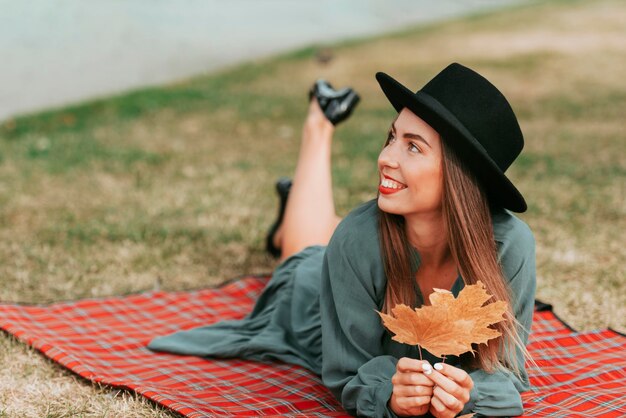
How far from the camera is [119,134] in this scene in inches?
343

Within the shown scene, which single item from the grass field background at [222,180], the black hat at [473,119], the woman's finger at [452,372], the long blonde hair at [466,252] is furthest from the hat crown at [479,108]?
the grass field background at [222,180]

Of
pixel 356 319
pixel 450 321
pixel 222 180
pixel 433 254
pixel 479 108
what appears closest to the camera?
pixel 450 321

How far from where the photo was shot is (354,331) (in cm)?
293

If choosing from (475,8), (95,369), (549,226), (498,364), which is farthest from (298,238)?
(475,8)

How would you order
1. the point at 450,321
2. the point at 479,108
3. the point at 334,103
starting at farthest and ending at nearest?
the point at 334,103, the point at 479,108, the point at 450,321

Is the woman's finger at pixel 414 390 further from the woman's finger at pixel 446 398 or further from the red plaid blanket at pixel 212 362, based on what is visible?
the red plaid blanket at pixel 212 362

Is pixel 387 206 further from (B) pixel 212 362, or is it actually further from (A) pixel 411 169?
(B) pixel 212 362

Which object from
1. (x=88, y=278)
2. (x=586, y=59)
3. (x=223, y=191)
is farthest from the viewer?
(x=586, y=59)

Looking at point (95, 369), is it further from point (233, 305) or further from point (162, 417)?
point (233, 305)

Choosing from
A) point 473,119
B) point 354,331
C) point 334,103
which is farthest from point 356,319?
point 334,103

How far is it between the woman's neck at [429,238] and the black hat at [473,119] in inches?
10.0

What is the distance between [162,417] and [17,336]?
1055mm

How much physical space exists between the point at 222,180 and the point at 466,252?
14.6 ft

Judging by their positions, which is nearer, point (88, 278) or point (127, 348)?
point (127, 348)
